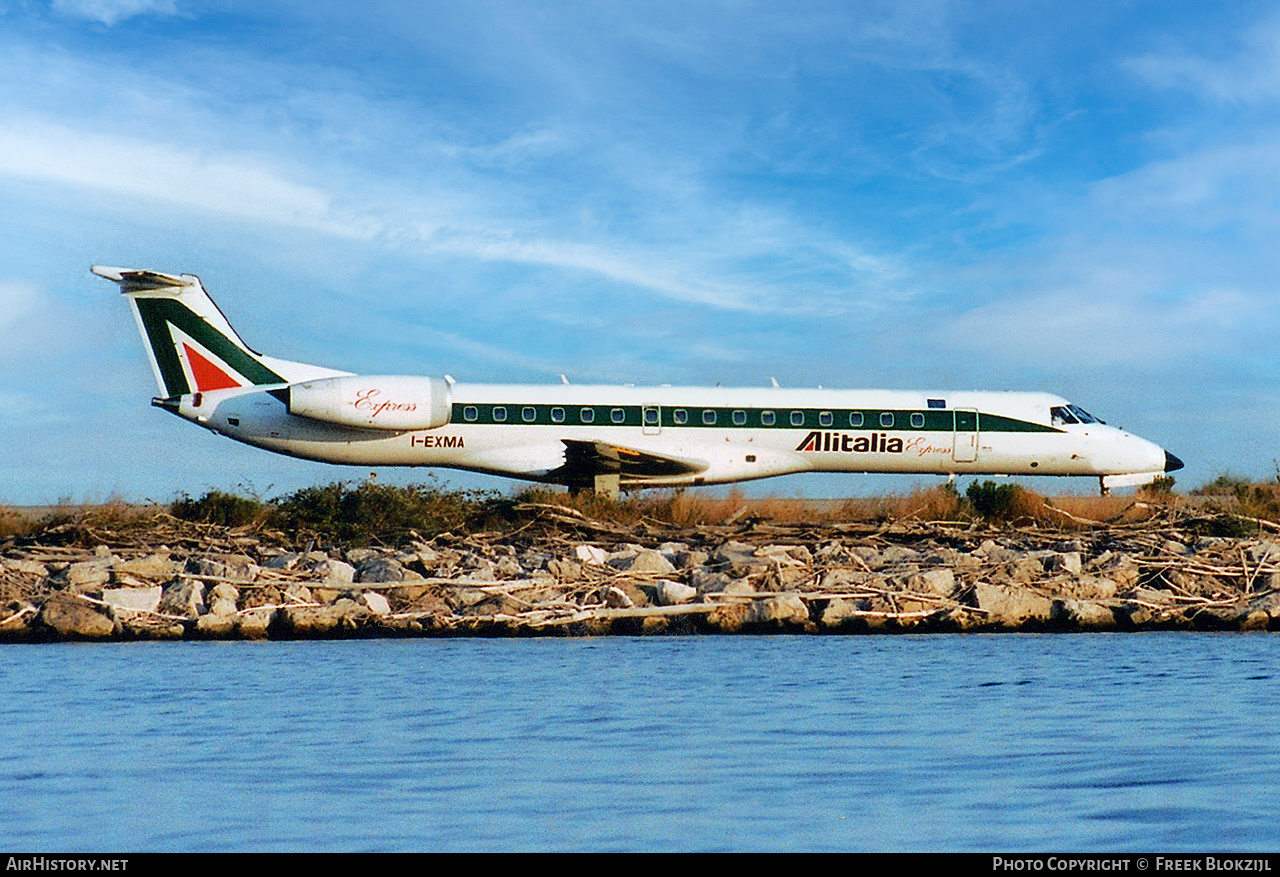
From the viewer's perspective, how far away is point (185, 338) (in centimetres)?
2627

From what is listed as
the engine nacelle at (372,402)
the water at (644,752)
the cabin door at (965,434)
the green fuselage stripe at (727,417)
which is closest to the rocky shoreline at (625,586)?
the water at (644,752)

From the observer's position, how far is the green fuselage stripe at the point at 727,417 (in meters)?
25.7

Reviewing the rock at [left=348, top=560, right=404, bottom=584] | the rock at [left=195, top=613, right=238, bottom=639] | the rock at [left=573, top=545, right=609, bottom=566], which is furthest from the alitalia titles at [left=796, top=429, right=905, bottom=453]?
the rock at [left=195, top=613, right=238, bottom=639]

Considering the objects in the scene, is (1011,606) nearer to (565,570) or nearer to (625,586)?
(625,586)

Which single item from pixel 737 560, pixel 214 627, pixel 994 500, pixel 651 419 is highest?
pixel 651 419

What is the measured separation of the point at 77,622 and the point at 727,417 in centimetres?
1456

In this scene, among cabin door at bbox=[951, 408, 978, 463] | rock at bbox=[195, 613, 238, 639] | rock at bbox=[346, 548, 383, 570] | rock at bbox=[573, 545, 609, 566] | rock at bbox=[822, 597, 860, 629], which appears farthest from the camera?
cabin door at bbox=[951, 408, 978, 463]

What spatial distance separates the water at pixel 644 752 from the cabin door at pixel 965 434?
1504 centimetres

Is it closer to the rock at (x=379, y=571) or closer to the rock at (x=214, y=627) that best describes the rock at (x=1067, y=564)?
the rock at (x=379, y=571)

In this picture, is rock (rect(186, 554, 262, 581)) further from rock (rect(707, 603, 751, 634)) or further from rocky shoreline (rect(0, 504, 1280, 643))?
rock (rect(707, 603, 751, 634))

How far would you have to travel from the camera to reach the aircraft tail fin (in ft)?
85.9

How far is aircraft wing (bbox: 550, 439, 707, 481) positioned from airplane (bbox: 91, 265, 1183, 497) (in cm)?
4

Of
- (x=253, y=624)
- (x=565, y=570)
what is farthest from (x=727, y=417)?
(x=253, y=624)
